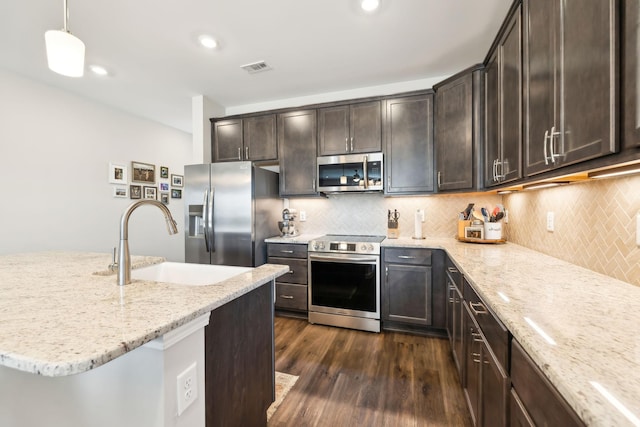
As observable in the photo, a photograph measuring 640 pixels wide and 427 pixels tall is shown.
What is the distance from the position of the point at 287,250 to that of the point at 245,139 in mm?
1553

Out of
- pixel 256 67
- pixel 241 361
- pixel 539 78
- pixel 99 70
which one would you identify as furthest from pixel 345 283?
pixel 99 70

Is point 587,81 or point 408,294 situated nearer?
point 587,81

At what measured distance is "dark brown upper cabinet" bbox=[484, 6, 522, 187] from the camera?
1.57 m

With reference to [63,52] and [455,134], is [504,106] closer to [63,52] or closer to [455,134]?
[455,134]

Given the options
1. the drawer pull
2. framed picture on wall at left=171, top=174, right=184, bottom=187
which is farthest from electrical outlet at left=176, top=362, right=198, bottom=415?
framed picture on wall at left=171, top=174, right=184, bottom=187

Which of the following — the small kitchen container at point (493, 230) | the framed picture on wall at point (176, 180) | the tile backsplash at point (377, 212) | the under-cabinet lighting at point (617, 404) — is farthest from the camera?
the framed picture on wall at point (176, 180)

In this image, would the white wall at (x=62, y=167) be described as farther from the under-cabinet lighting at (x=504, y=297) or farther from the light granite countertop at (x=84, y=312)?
the under-cabinet lighting at (x=504, y=297)

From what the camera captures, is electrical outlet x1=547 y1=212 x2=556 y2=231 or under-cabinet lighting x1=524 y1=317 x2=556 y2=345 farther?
electrical outlet x1=547 y1=212 x2=556 y2=231

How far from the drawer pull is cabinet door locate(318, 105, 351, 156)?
208 cm

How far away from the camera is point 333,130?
306 cm

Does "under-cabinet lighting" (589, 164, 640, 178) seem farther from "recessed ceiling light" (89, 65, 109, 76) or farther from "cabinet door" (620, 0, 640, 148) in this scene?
"recessed ceiling light" (89, 65, 109, 76)

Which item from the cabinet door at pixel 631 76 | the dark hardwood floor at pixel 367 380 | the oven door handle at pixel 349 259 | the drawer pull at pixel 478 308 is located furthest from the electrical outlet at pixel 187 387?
the oven door handle at pixel 349 259

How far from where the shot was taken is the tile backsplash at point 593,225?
1177 millimetres

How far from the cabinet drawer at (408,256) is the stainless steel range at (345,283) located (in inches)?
4.7
